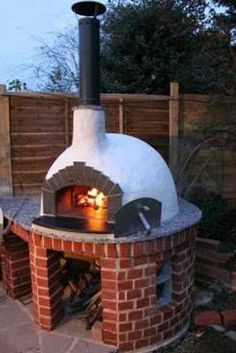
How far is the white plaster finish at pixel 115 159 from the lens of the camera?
378 centimetres

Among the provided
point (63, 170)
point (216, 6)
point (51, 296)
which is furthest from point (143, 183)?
point (216, 6)

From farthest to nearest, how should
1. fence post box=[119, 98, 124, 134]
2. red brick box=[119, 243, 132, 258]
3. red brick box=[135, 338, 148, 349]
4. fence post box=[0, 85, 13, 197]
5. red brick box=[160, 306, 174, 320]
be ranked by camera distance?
fence post box=[119, 98, 124, 134] → fence post box=[0, 85, 13, 197] → red brick box=[160, 306, 174, 320] → red brick box=[135, 338, 148, 349] → red brick box=[119, 243, 132, 258]

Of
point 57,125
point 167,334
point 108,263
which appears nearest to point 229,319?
point 167,334

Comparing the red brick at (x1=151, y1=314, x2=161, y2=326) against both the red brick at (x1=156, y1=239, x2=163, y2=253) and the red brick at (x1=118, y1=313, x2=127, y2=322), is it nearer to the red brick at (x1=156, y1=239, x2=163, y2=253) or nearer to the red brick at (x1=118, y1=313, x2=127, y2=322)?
the red brick at (x1=118, y1=313, x2=127, y2=322)

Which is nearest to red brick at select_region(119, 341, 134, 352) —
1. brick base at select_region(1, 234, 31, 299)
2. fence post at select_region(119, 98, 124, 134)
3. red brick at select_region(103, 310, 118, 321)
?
red brick at select_region(103, 310, 118, 321)

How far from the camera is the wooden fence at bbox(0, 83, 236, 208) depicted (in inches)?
212

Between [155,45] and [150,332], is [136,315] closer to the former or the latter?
[150,332]

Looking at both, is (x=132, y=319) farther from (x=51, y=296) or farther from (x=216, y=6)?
(x=216, y=6)

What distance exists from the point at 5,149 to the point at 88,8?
2226 mm

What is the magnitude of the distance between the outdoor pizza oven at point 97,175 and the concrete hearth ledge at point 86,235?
0.06 meters

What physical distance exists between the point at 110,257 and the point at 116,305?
0.42m

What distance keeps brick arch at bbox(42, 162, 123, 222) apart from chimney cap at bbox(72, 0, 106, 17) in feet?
4.43

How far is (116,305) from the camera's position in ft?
11.9

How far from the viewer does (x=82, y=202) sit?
4.22m
